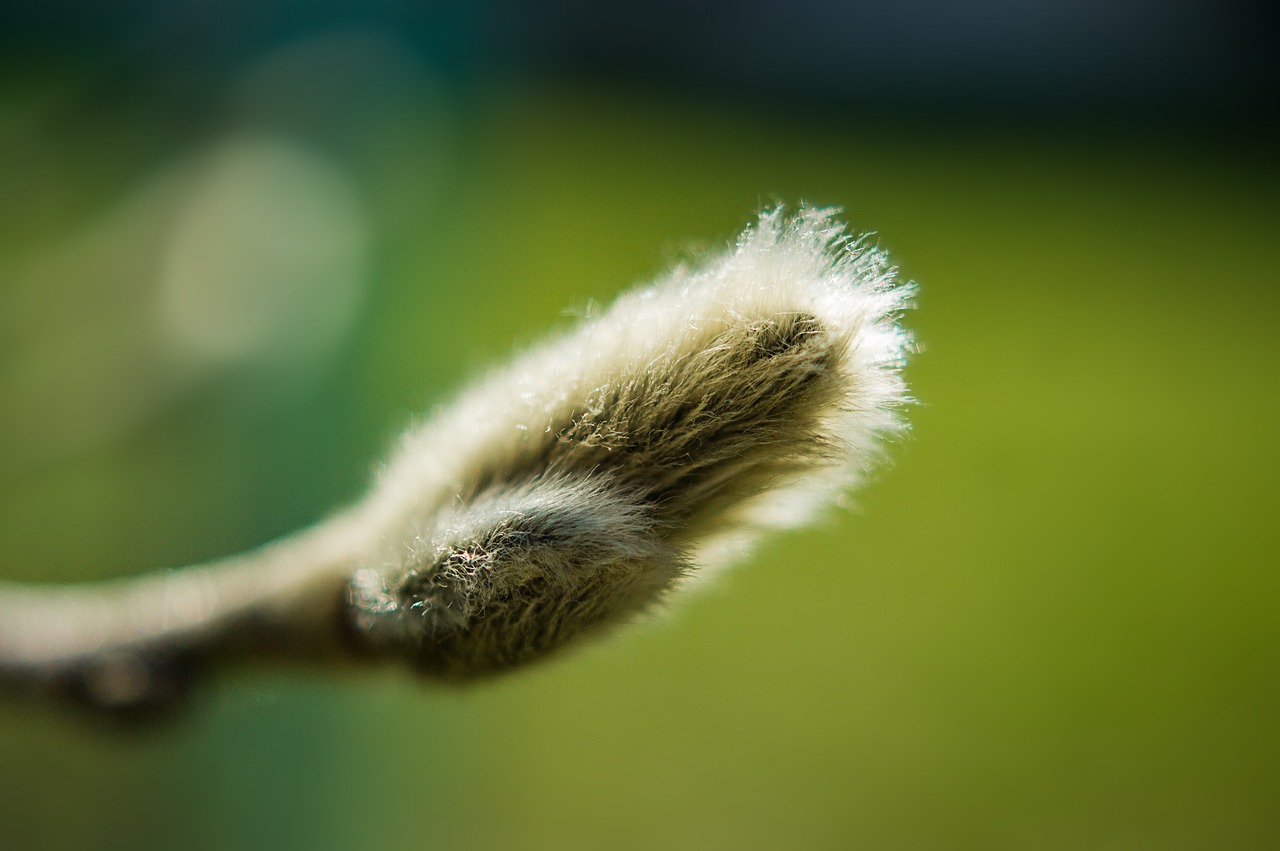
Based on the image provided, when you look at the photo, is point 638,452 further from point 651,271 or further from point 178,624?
point 651,271

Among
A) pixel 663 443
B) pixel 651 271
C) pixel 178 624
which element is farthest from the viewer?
pixel 651 271

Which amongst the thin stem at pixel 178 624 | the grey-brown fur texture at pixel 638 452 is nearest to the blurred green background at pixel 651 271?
the thin stem at pixel 178 624

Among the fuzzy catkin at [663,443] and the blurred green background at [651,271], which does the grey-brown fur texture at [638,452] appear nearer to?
the fuzzy catkin at [663,443]

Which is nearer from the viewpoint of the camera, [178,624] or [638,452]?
[638,452]

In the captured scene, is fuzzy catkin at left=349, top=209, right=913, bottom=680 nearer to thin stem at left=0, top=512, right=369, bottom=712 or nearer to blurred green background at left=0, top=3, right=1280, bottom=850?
thin stem at left=0, top=512, right=369, bottom=712

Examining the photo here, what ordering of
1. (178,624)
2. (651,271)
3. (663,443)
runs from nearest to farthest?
(663,443) < (178,624) < (651,271)

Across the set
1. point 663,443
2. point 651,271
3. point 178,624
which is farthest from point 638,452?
point 651,271

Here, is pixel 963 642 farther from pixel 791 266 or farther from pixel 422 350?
pixel 791 266
